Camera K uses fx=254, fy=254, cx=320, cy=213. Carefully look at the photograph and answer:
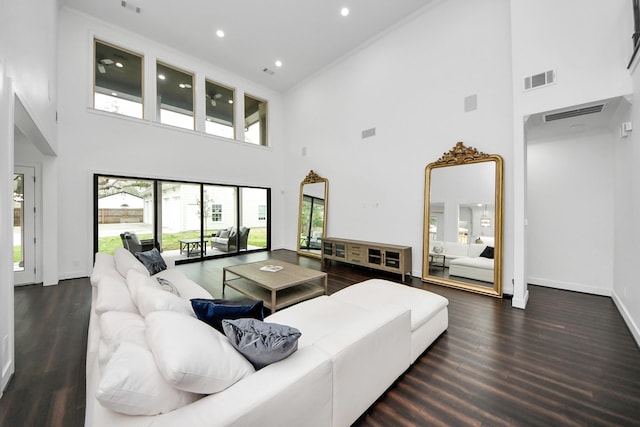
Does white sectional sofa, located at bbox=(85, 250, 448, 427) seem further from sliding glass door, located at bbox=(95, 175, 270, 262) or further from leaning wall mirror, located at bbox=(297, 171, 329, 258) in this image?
leaning wall mirror, located at bbox=(297, 171, 329, 258)

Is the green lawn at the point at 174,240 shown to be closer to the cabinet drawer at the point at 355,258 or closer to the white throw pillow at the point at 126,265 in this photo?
the white throw pillow at the point at 126,265

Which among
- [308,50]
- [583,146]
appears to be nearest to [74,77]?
[308,50]

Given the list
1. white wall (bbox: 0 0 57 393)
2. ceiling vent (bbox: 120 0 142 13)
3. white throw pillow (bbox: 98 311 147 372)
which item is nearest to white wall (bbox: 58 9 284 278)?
ceiling vent (bbox: 120 0 142 13)

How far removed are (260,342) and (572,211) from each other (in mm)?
5212

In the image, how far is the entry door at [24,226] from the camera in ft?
14.1

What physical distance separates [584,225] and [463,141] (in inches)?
87.8

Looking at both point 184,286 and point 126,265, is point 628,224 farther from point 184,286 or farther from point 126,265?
point 126,265

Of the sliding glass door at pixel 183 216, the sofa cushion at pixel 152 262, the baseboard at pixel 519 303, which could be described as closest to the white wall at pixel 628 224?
the baseboard at pixel 519 303

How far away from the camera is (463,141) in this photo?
440cm

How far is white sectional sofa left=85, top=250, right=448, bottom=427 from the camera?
3.11 ft

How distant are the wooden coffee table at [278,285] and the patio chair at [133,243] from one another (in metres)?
2.91

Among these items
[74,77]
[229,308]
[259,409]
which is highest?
[74,77]

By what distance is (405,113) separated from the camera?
203 inches

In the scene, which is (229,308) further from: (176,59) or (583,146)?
(176,59)
